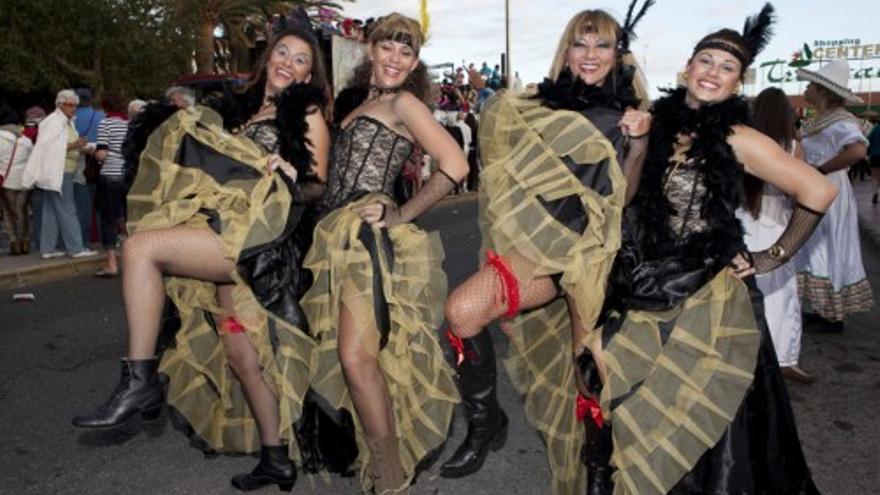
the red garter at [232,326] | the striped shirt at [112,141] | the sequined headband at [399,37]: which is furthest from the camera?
the striped shirt at [112,141]

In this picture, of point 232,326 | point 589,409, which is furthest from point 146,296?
point 589,409

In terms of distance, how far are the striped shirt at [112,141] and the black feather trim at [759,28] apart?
7246 mm

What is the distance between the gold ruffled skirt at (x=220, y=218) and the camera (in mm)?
2807

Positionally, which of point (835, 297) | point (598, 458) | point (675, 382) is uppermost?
point (675, 382)

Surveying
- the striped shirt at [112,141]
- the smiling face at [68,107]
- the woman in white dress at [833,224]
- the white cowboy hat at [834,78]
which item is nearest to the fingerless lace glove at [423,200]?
the woman in white dress at [833,224]

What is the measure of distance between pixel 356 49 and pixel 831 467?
2985 millimetres

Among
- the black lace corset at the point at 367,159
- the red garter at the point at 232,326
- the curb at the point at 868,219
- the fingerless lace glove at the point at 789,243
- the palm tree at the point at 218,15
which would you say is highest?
the palm tree at the point at 218,15

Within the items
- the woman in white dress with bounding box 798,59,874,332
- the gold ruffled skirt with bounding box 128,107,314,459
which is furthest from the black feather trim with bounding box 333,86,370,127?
the woman in white dress with bounding box 798,59,874,332

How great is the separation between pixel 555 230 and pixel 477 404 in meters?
0.76

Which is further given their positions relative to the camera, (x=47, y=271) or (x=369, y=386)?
(x=47, y=271)

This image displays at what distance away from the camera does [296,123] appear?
9.93ft

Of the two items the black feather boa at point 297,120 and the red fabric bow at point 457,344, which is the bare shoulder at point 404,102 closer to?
the black feather boa at point 297,120

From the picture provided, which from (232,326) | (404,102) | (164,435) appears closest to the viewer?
(404,102)

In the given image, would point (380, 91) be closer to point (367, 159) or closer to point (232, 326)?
point (367, 159)
